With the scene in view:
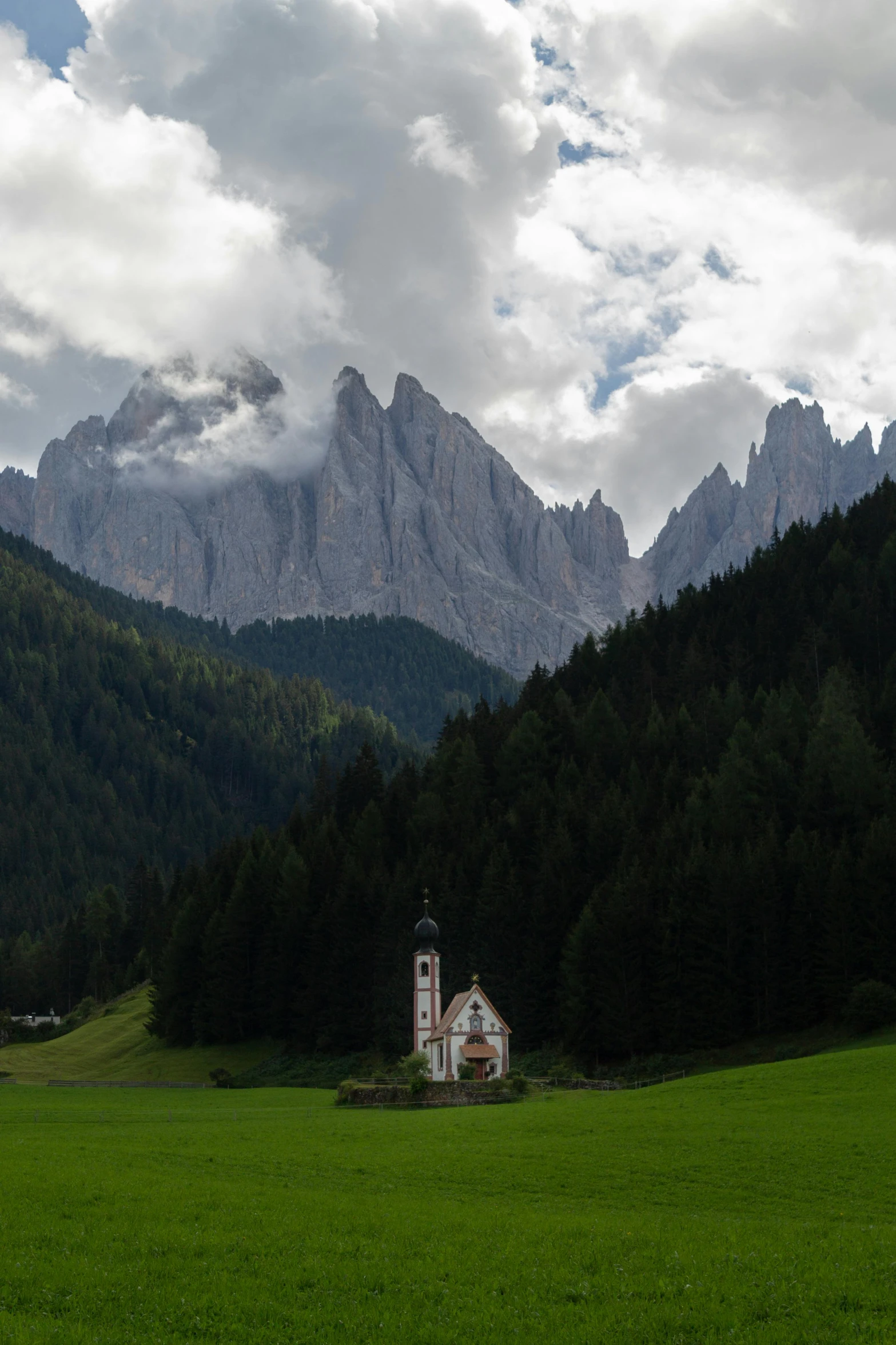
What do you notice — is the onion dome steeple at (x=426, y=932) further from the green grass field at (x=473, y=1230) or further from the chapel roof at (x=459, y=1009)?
the green grass field at (x=473, y=1230)

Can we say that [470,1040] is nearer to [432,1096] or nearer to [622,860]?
[432,1096]

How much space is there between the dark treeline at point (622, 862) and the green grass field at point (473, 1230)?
30865 millimetres

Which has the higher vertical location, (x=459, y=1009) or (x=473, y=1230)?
(x=473, y=1230)

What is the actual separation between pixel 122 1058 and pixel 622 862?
149ft

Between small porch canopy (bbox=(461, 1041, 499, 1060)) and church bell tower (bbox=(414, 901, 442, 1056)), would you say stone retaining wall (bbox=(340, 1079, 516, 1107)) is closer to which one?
small porch canopy (bbox=(461, 1041, 499, 1060))

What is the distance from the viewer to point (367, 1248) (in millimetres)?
20266

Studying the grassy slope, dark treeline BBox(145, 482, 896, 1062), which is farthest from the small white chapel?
the grassy slope

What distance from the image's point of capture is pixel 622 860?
84.1m

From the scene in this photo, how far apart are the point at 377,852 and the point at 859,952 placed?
42.9 metres

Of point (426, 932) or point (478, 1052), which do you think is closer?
point (478, 1052)

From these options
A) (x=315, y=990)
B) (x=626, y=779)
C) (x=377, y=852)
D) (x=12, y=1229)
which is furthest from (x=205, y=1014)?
(x=12, y=1229)

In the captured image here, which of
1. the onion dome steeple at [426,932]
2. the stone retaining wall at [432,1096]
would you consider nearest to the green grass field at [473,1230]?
the stone retaining wall at [432,1096]

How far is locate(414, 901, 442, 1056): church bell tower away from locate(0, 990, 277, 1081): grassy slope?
17782mm

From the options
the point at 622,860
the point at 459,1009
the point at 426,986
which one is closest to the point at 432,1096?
the point at 459,1009
